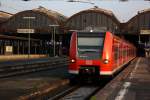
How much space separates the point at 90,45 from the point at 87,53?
496 mm

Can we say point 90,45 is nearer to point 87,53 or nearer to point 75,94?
point 87,53

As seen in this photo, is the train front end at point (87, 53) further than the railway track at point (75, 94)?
Yes

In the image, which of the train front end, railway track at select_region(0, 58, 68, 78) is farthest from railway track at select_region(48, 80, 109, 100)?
railway track at select_region(0, 58, 68, 78)

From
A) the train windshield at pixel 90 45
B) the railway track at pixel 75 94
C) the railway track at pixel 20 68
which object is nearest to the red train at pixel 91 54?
the train windshield at pixel 90 45

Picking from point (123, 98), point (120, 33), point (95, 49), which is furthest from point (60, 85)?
point (120, 33)

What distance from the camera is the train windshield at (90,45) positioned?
67.5 ft

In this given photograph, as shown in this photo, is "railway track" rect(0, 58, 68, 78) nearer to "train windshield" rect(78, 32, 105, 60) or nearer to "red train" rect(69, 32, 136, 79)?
"red train" rect(69, 32, 136, 79)

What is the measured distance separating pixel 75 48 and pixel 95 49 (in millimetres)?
1015

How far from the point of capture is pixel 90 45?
20.9 meters

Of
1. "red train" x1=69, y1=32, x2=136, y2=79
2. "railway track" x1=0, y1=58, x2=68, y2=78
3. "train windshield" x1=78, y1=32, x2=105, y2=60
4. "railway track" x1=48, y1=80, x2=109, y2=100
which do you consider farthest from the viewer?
"railway track" x1=0, y1=58, x2=68, y2=78

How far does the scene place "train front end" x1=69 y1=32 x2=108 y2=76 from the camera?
66.9ft

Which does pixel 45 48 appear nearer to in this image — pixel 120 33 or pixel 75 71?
pixel 120 33

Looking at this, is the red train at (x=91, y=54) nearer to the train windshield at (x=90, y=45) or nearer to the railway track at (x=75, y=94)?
the train windshield at (x=90, y=45)

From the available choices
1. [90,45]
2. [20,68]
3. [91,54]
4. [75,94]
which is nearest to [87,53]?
[91,54]
